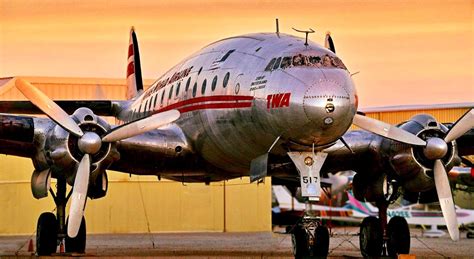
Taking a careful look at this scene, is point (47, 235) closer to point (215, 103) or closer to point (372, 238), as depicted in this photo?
point (215, 103)

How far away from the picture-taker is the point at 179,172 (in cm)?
2242

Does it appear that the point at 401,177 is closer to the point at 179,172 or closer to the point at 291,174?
the point at 291,174

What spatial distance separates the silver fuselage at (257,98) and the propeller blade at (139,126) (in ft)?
2.57

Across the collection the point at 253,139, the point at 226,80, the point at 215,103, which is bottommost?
the point at 253,139

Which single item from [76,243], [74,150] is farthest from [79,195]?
[76,243]

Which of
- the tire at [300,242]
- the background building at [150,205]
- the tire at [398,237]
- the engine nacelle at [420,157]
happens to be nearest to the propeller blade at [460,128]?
the engine nacelle at [420,157]

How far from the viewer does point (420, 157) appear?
69.8 feet

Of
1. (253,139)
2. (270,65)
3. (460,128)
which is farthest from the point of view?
(460,128)

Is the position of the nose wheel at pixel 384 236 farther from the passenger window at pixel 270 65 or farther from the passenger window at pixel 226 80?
the passenger window at pixel 270 65

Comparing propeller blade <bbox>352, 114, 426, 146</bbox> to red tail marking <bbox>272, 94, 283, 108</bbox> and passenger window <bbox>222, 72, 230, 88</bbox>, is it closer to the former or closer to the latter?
red tail marking <bbox>272, 94, 283, 108</bbox>

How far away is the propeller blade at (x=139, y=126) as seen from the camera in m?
19.9

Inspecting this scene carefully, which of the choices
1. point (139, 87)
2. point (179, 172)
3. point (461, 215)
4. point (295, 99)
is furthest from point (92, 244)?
point (461, 215)

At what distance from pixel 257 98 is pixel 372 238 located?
5834mm

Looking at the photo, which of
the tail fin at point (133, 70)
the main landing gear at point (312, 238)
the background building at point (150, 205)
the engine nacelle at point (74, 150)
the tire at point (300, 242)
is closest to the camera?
the main landing gear at point (312, 238)
